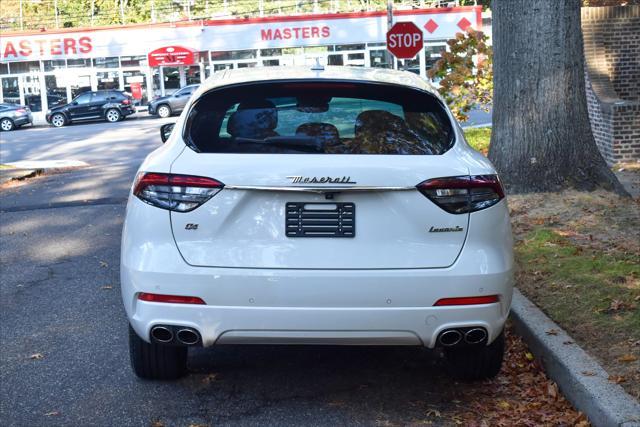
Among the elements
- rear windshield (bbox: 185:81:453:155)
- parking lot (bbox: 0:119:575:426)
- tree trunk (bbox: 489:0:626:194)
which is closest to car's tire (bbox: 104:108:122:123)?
tree trunk (bbox: 489:0:626:194)

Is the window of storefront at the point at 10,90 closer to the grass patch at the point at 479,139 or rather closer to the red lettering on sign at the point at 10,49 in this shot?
the red lettering on sign at the point at 10,49

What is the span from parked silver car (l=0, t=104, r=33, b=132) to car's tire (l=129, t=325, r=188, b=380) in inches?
1633

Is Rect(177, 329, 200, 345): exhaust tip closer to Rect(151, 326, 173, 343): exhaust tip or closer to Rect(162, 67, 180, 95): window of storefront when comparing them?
Rect(151, 326, 173, 343): exhaust tip

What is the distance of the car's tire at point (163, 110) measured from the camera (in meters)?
45.3

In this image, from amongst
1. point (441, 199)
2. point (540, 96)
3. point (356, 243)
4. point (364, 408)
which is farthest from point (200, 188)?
point (540, 96)

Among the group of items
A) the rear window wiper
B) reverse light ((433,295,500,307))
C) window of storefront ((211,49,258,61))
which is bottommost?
window of storefront ((211,49,258,61))

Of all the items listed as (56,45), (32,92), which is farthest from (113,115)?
(32,92)

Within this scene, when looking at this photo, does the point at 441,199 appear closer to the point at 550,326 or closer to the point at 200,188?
the point at 200,188

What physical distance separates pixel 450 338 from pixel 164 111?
42133mm

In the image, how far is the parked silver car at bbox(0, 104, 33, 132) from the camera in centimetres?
4412

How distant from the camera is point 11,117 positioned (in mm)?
44188

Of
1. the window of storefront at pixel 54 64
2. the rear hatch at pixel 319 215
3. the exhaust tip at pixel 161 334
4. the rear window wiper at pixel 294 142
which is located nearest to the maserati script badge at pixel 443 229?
the rear hatch at pixel 319 215

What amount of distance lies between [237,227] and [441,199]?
3.30 feet

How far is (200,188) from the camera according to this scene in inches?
177
